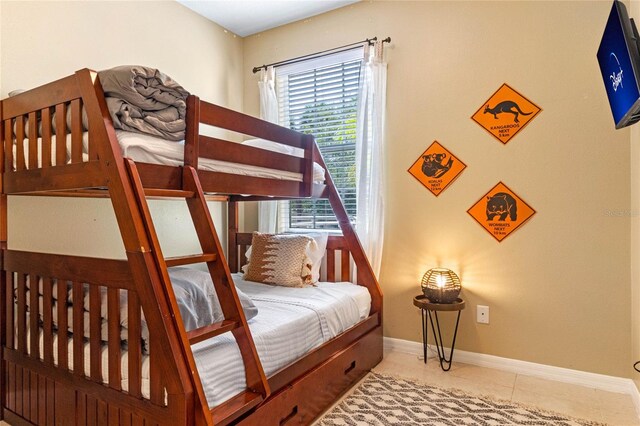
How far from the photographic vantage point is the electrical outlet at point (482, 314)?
2641 millimetres

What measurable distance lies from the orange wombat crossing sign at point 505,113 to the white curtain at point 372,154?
0.72m

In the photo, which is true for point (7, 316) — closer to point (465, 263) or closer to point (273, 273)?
point (273, 273)

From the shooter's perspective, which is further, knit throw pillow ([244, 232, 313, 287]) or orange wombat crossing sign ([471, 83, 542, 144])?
knit throw pillow ([244, 232, 313, 287])

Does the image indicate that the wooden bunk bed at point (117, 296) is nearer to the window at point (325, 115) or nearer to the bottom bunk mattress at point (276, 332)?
the bottom bunk mattress at point (276, 332)

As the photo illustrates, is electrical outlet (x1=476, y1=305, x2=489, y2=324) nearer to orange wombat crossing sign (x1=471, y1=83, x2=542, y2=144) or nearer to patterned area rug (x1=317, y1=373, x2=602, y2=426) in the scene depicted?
patterned area rug (x1=317, y1=373, x2=602, y2=426)

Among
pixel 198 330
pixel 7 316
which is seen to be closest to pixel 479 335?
pixel 198 330

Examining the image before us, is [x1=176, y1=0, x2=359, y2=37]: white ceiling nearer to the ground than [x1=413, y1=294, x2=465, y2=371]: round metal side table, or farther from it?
farther from it

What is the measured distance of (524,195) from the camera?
2523 millimetres

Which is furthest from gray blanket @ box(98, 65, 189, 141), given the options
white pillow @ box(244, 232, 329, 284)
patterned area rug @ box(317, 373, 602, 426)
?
patterned area rug @ box(317, 373, 602, 426)

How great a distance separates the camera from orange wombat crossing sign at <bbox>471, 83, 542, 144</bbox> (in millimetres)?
2506

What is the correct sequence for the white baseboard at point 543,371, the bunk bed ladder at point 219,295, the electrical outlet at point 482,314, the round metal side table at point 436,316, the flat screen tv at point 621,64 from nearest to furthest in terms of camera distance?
the bunk bed ladder at point 219,295, the flat screen tv at point 621,64, the white baseboard at point 543,371, the round metal side table at point 436,316, the electrical outlet at point 482,314

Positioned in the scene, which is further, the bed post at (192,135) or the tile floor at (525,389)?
the tile floor at (525,389)

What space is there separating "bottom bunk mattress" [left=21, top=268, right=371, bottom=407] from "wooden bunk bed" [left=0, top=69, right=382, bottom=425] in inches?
1.2

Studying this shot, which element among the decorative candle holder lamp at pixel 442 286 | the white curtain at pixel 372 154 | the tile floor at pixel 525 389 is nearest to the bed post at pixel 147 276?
the tile floor at pixel 525 389
